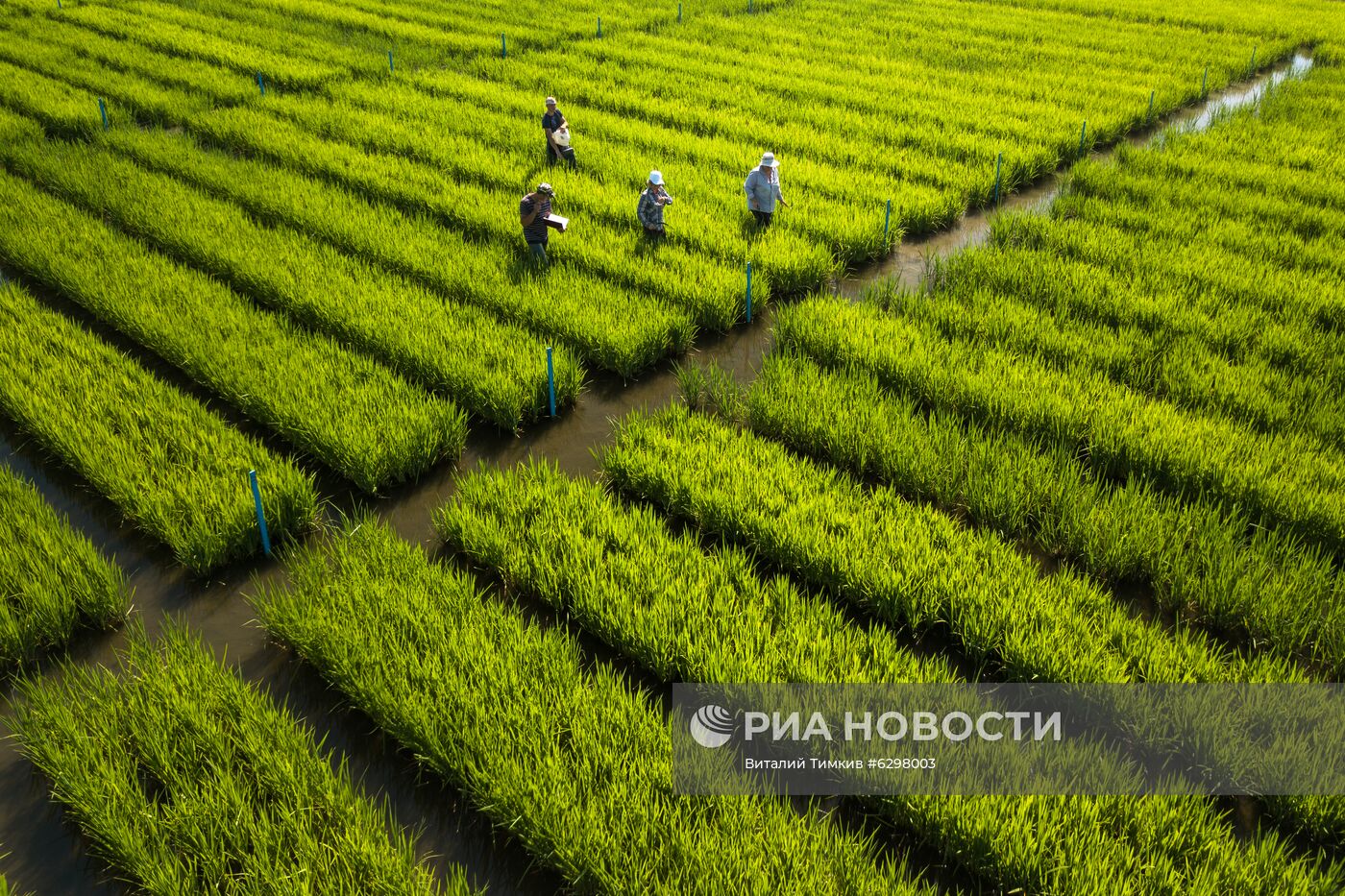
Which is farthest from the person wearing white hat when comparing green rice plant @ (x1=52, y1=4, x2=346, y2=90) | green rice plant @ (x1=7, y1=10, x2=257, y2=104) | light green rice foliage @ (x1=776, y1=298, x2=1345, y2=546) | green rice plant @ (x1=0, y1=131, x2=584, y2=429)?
green rice plant @ (x1=7, y1=10, x2=257, y2=104)

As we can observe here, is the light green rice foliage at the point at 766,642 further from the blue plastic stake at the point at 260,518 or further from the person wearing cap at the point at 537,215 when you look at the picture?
the person wearing cap at the point at 537,215

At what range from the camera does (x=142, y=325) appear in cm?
695

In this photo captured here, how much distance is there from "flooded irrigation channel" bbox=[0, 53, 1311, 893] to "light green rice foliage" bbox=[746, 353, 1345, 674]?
0.96 meters

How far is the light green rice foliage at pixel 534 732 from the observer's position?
11.3 feet

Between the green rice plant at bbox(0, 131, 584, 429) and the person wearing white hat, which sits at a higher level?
the person wearing white hat

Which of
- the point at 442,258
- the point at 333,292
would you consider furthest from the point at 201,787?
the point at 442,258

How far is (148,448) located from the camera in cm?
574

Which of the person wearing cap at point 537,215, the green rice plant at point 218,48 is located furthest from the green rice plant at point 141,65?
the person wearing cap at point 537,215

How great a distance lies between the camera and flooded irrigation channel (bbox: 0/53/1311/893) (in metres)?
3.66

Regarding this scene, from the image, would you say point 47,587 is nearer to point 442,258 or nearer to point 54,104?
point 442,258

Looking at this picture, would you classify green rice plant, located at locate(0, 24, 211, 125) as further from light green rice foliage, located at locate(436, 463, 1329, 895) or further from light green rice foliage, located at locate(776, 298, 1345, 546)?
light green rice foliage, located at locate(436, 463, 1329, 895)

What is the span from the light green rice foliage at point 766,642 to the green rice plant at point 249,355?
68cm

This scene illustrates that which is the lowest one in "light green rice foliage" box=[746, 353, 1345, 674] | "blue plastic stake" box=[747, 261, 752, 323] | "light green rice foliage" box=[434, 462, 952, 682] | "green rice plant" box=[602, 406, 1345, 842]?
"light green rice foliage" box=[434, 462, 952, 682]

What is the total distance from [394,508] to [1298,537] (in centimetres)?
508
